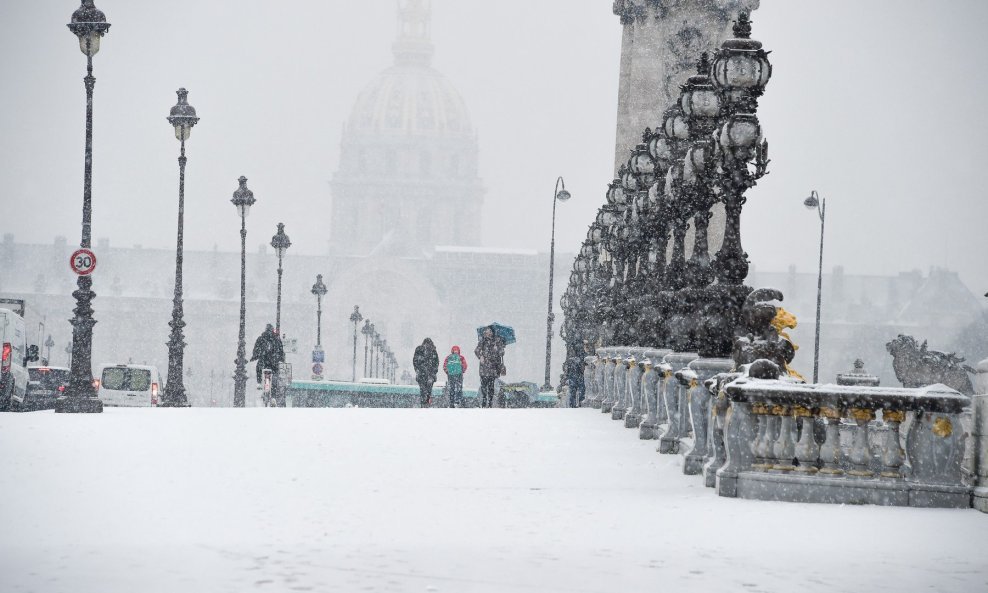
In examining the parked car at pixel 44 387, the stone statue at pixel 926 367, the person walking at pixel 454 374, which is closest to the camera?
the person walking at pixel 454 374

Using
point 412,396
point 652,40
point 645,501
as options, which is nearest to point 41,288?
point 412,396

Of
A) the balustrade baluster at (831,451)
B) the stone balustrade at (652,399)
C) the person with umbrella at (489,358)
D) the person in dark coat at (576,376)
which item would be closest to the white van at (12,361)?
the person with umbrella at (489,358)

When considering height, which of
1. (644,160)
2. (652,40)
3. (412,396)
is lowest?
(412,396)

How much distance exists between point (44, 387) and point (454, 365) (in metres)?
16.9

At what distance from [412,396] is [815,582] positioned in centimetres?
4116

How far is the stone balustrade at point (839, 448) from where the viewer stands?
11.3 meters

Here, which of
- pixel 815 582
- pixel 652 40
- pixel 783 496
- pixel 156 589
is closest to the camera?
pixel 156 589

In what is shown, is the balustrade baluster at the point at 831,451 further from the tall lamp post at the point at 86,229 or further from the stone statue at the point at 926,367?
the stone statue at the point at 926,367

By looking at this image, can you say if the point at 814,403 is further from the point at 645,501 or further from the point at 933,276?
the point at 933,276

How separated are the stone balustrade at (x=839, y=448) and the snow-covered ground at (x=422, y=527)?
0.23m

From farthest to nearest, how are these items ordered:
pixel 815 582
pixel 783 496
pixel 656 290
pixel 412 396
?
1. pixel 412 396
2. pixel 656 290
3. pixel 783 496
4. pixel 815 582

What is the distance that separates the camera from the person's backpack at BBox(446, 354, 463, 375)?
35156 mm

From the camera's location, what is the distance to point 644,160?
2205cm

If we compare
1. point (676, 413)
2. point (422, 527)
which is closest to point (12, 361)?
point (676, 413)
